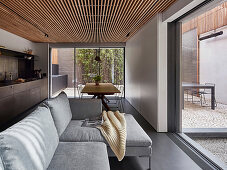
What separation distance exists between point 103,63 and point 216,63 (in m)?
7.03

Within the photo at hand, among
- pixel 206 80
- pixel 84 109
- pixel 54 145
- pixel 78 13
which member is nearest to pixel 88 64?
pixel 78 13

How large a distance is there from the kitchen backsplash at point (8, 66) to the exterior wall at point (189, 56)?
523 cm

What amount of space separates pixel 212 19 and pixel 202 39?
37cm

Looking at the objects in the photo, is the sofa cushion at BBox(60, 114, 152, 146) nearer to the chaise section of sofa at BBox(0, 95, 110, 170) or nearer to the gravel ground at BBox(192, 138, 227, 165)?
the chaise section of sofa at BBox(0, 95, 110, 170)

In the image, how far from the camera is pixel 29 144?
1459mm

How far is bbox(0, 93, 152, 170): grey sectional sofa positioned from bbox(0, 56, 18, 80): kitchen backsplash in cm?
418

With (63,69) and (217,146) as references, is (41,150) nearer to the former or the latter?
(217,146)

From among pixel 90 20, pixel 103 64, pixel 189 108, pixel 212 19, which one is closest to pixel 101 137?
pixel 189 108

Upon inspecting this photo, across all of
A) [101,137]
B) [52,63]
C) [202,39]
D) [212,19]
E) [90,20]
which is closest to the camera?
[101,137]

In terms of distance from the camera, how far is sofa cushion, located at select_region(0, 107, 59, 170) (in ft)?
4.14

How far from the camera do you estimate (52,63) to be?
9.50 metres

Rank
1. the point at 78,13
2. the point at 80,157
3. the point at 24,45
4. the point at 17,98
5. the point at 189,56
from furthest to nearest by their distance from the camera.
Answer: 1. the point at 24,45
2. the point at 17,98
3. the point at 78,13
4. the point at 189,56
5. the point at 80,157

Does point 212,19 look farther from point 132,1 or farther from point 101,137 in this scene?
point 101,137

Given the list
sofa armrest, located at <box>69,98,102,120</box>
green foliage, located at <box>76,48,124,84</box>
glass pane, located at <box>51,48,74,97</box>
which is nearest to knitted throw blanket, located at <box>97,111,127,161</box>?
sofa armrest, located at <box>69,98,102,120</box>
